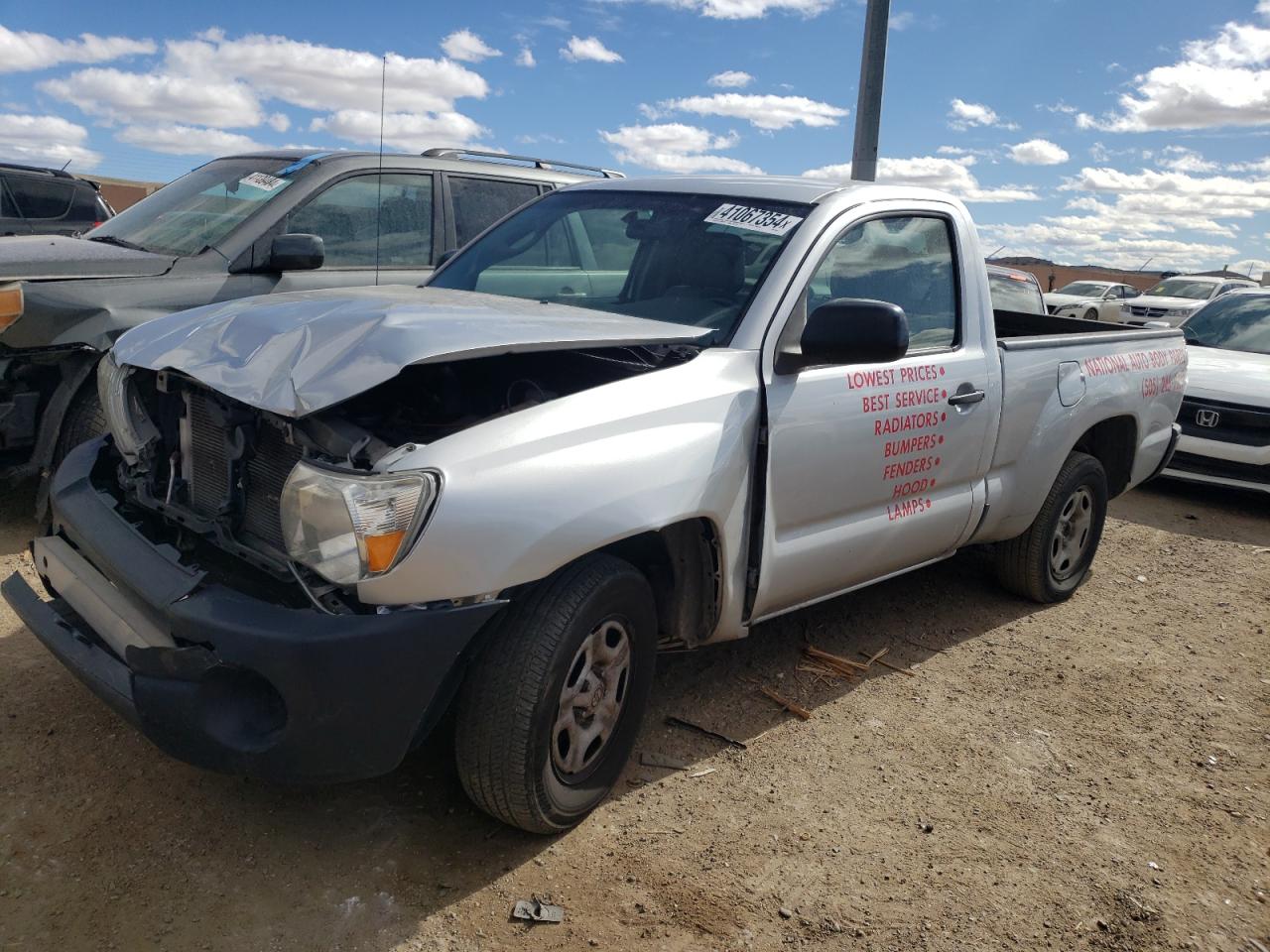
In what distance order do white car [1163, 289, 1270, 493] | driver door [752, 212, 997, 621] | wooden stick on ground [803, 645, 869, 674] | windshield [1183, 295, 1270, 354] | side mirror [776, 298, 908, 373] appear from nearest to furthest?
side mirror [776, 298, 908, 373]
driver door [752, 212, 997, 621]
wooden stick on ground [803, 645, 869, 674]
white car [1163, 289, 1270, 493]
windshield [1183, 295, 1270, 354]

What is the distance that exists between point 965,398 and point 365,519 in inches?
99.5

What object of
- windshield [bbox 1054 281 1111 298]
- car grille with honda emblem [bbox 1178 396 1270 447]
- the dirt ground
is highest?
windshield [bbox 1054 281 1111 298]

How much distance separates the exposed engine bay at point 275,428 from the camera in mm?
2629

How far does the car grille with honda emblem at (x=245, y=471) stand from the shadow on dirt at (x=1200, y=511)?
6.25 m

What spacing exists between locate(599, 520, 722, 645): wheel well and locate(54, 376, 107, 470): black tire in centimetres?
290

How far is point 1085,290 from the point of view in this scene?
2553 centimetres

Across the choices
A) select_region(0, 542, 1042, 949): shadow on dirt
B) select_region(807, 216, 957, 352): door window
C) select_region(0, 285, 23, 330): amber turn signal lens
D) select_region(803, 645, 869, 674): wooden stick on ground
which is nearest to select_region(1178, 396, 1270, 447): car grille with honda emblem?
select_region(807, 216, 957, 352): door window

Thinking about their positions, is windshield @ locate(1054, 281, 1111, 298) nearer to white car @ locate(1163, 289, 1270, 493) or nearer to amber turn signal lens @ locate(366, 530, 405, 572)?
white car @ locate(1163, 289, 1270, 493)

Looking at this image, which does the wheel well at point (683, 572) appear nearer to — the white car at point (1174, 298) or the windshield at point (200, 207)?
the windshield at point (200, 207)

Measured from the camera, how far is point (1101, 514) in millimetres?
5316

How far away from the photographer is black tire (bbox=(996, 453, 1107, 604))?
492cm

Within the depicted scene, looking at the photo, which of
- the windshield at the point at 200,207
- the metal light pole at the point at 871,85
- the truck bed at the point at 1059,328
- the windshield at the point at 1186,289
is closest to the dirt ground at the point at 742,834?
the truck bed at the point at 1059,328

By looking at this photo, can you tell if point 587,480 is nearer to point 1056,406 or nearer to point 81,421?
point 1056,406

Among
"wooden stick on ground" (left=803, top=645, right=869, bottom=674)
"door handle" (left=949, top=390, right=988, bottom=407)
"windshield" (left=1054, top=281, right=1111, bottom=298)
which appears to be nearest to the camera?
"door handle" (left=949, top=390, right=988, bottom=407)
